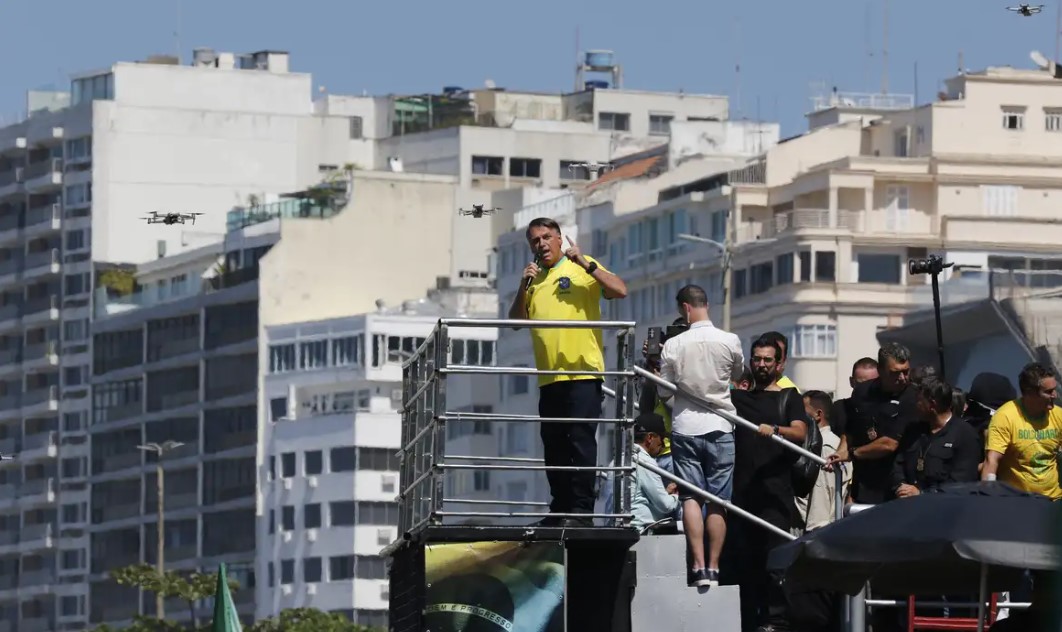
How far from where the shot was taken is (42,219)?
17575cm

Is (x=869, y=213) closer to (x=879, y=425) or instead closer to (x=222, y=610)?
(x=222, y=610)

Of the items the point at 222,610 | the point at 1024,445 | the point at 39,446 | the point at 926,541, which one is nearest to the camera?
the point at 926,541

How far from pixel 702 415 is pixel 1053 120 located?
339ft

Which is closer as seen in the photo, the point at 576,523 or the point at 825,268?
the point at 576,523

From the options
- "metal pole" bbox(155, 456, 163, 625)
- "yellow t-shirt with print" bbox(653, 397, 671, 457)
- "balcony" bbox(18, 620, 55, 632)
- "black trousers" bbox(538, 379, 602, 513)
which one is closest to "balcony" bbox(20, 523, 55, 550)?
"balcony" bbox(18, 620, 55, 632)

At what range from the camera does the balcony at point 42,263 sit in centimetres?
17375

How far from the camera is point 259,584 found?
152375 mm

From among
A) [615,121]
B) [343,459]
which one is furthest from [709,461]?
[615,121]

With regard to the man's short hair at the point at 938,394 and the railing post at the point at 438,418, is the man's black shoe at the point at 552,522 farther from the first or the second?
the man's short hair at the point at 938,394

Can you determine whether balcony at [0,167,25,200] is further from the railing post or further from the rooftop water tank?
the railing post

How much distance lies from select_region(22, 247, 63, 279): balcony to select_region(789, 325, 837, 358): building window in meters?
63.3

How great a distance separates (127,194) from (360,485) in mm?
27267

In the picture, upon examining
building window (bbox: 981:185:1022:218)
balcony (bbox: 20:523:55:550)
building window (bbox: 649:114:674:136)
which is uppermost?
building window (bbox: 649:114:674:136)

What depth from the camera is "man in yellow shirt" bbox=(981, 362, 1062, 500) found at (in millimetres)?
22047
